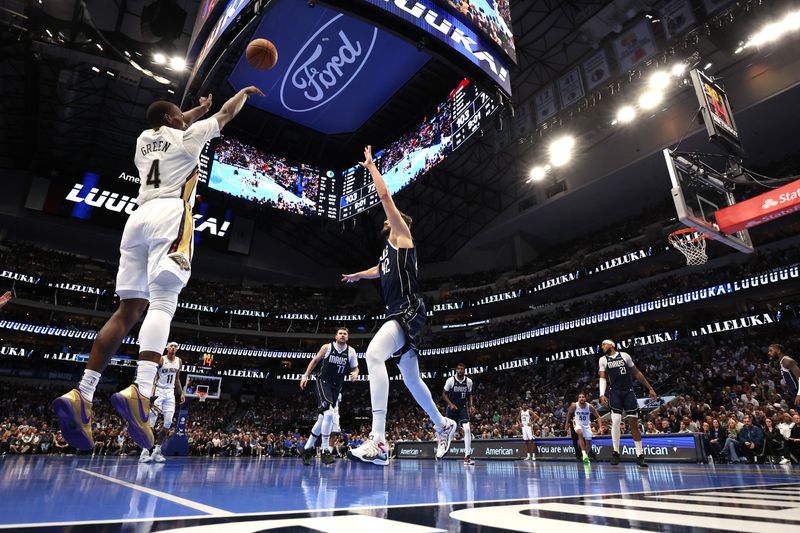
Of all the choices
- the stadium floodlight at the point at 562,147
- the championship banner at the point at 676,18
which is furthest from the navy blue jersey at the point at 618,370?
the stadium floodlight at the point at 562,147

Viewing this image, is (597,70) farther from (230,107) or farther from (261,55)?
(230,107)

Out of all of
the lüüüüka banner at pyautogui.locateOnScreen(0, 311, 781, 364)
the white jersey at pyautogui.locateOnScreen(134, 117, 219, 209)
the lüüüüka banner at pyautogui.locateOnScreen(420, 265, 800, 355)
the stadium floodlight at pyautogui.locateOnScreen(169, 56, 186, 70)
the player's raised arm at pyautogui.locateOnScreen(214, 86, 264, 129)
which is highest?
the stadium floodlight at pyautogui.locateOnScreen(169, 56, 186, 70)

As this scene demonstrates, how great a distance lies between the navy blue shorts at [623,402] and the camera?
7484mm

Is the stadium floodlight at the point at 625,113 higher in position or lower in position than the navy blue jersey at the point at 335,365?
higher

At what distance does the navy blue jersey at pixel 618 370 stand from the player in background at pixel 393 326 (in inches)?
180

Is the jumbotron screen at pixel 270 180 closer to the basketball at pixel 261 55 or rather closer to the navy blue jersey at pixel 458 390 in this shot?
the navy blue jersey at pixel 458 390

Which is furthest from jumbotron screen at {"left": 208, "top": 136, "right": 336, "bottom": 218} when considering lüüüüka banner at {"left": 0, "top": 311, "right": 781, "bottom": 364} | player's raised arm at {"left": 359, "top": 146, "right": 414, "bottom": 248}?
lüüüüka banner at {"left": 0, "top": 311, "right": 781, "bottom": 364}

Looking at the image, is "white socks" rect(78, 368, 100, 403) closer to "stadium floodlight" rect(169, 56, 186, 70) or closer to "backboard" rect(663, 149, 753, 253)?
"backboard" rect(663, 149, 753, 253)

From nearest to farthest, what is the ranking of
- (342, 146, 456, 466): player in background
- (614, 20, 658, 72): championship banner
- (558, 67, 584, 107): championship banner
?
Answer: (342, 146, 456, 466): player in background, (614, 20, 658, 72): championship banner, (558, 67, 584, 107): championship banner

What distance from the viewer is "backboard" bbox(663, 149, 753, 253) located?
9.56 metres

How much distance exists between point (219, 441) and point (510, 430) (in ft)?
40.5

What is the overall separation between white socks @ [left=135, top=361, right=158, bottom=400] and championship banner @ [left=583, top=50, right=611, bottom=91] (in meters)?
20.2

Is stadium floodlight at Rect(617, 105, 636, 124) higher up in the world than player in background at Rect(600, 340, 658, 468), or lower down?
higher up

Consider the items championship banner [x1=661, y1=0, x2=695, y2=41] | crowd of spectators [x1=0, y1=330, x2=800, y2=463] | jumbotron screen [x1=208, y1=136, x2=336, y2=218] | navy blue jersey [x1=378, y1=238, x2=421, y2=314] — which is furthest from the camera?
jumbotron screen [x1=208, y1=136, x2=336, y2=218]
